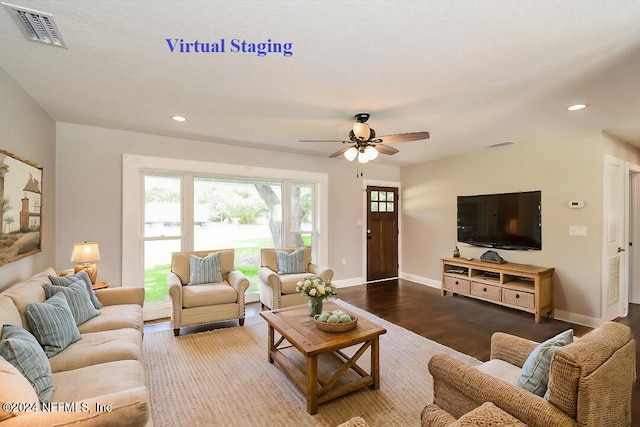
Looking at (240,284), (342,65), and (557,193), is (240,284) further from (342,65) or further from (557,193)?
(557,193)

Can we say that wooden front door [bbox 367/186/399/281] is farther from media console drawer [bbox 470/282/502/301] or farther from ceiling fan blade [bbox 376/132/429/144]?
ceiling fan blade [bbox 376/132/429/144]

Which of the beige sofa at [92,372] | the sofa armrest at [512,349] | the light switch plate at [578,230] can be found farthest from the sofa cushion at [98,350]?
the light switch plate at [578,230]

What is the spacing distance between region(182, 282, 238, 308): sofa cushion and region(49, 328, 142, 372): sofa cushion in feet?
3.59

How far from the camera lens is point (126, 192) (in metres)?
3.76

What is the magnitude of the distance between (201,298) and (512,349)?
9.92 ft

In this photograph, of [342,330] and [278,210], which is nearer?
[342,330]

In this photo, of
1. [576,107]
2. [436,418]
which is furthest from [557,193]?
[436,418]

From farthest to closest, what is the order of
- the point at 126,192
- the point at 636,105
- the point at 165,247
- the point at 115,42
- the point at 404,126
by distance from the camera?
the point at 165,247 → the point at 126,192 → the point at 404,126 → the point at 636,105 → the point at 115,42

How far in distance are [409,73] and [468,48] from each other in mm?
431

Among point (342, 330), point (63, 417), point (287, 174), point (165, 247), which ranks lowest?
point (342, 330)

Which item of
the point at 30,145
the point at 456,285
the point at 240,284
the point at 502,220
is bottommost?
the point at 456,285

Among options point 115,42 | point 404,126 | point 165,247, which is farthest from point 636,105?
point 165,247

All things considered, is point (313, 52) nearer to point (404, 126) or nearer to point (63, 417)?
point (404, 126)

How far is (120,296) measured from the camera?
2906 millimetres
